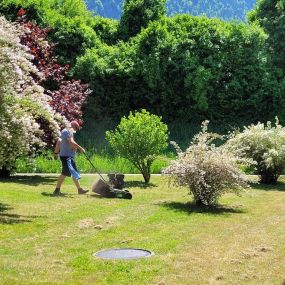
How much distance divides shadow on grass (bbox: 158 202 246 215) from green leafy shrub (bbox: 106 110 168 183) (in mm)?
4952

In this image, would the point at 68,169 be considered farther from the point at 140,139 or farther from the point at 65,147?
the point at 140,139

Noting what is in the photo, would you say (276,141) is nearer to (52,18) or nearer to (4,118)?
(4,118)

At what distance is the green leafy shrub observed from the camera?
20672 millimetres

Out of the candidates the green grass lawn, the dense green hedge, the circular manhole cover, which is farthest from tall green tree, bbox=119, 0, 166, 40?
the circular manhole cover

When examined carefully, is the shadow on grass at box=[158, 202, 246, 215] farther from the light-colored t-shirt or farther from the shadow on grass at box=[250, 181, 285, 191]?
the shadow on grass at box=[250, 181, 285, 191]

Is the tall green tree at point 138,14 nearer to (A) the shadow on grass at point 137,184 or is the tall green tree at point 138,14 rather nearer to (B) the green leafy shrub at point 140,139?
(B) the green leafy shrub at point 140,139

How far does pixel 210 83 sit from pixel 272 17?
8.09 meters

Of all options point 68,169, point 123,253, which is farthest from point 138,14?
point 123,253

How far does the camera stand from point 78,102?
23109 millimetres

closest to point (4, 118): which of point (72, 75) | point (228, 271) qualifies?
point (228, 271)

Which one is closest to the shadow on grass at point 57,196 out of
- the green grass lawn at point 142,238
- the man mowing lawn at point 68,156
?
the green grass lawn at point 142,238

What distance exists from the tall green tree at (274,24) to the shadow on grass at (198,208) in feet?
72.6

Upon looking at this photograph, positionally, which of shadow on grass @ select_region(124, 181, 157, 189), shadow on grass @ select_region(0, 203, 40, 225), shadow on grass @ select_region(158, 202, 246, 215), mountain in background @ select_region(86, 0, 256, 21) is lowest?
shadow on grass @ select_region(0, 203, 40, 225)

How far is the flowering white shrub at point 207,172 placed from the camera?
14641mm
